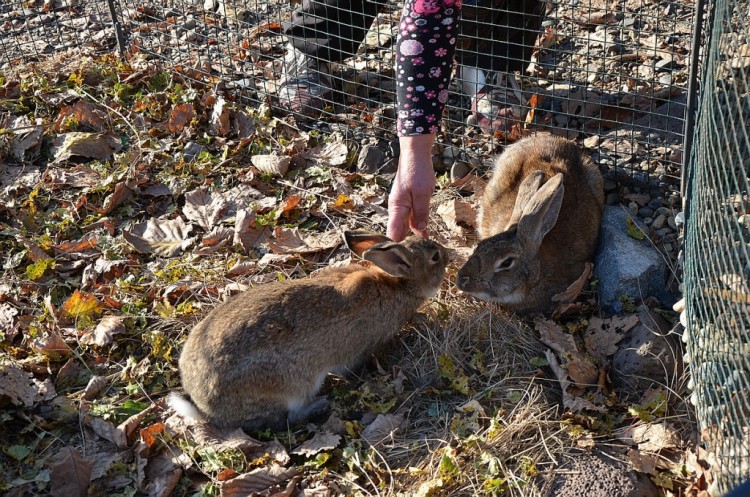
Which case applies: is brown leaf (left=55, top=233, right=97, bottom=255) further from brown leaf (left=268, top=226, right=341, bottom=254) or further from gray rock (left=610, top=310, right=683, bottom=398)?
gray rock (left=610, top=310, right=683, bottom=398)

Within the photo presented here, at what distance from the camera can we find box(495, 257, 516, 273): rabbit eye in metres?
4.44

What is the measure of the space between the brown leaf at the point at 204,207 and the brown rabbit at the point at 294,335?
1311 mm

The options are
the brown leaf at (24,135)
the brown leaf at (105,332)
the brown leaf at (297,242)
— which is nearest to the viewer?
the brown leaf at (105,332)

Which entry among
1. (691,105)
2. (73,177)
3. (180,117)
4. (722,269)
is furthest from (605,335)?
(73,177)

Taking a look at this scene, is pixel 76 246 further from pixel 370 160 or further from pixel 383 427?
pixel 383 427

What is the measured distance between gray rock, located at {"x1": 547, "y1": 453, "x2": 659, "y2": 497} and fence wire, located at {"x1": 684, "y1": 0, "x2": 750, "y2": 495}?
13.2 inches

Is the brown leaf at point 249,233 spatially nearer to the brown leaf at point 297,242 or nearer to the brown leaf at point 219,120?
the brown leaf at point 297,242

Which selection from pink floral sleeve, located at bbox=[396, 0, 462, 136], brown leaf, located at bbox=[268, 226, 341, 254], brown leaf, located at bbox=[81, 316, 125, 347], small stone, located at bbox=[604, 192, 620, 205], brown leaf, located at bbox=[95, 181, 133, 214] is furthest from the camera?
brown leaf, located at bbox=[95, 181, 133, 214]

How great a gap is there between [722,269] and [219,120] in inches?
153

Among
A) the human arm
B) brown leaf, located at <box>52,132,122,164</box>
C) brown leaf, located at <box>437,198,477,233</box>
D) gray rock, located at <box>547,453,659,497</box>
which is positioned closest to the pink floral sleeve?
the human arm

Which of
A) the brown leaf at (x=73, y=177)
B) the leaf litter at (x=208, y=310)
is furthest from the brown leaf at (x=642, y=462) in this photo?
the brown leaf at (x=73, y=177)

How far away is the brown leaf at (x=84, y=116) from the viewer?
6.32 metres

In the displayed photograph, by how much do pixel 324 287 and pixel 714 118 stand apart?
199cm

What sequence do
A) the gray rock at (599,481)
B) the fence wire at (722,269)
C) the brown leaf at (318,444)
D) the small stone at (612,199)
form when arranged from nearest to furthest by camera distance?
the fence wire at (722,269) → the gray rock at (599,481) → the brown leaf at (318,444) → the small stone at (612,199)
